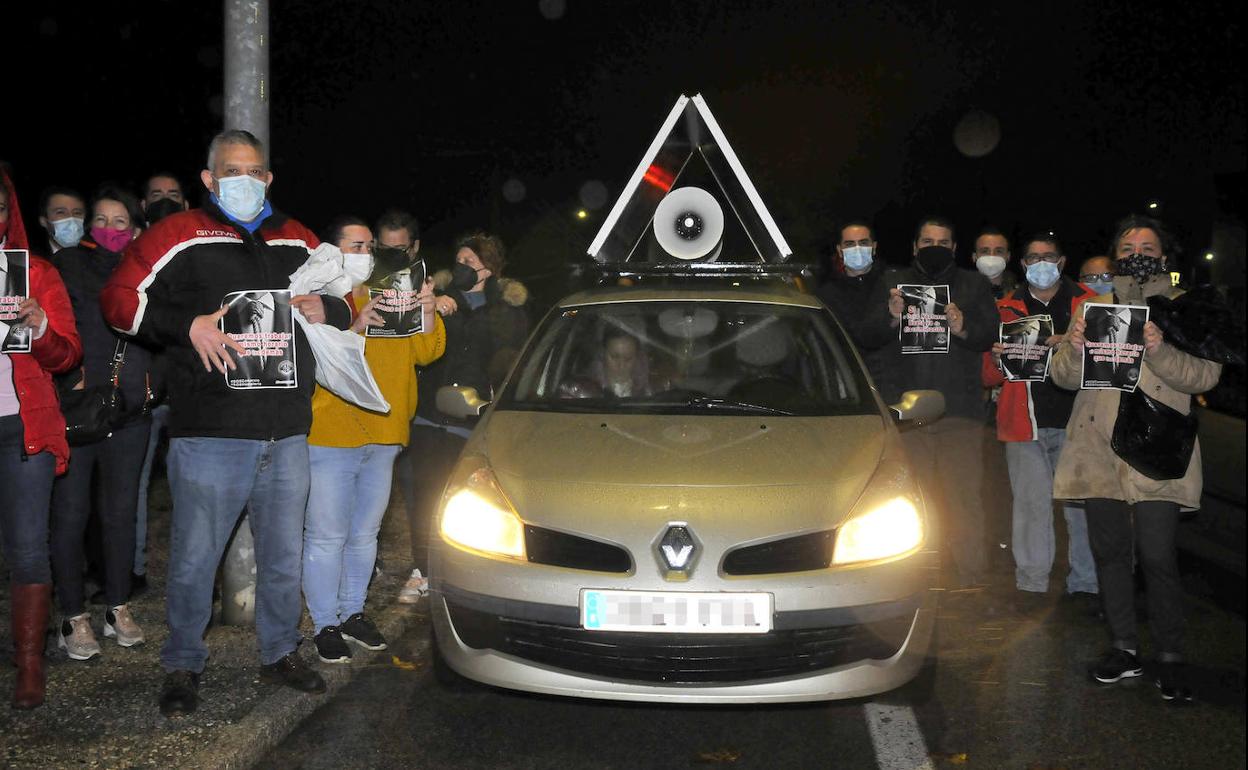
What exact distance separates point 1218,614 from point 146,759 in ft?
16.4

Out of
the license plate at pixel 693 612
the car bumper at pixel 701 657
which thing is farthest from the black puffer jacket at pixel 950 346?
the license plate at pixel 693 612

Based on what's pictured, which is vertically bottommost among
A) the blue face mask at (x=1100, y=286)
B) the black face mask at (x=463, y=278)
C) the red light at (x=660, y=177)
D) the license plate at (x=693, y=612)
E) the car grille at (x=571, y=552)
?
the license plate at (x=693, y=612)

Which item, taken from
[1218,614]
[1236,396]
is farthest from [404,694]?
[1236,396]

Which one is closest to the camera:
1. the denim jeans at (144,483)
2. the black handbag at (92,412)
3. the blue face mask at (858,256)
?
the black handbag at (92,412)

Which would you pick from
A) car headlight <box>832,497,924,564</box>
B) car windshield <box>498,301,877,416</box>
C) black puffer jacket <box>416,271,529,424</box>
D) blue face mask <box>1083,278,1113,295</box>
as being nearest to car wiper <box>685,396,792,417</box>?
car windshield <box>498,301,877,416</box>

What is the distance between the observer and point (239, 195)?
4.33 meters

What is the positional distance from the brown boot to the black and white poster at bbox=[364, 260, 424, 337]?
160 cm

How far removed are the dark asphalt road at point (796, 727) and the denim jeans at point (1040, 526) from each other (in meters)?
1.13

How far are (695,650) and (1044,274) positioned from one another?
338 centimetres

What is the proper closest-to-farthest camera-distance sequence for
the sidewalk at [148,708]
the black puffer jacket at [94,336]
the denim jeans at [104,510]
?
the sidewalk at [148,708] < the denim jeans at [104,510] < the black puffer jacket at [94,336]

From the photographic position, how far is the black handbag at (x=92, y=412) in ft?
15.4

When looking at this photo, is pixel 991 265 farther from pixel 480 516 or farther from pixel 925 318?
pixel 480 516

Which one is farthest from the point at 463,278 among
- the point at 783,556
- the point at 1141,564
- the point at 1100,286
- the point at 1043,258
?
the point at 1100,286

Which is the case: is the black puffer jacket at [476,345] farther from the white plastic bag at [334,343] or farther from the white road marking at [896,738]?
the white road marking at [896,738]
